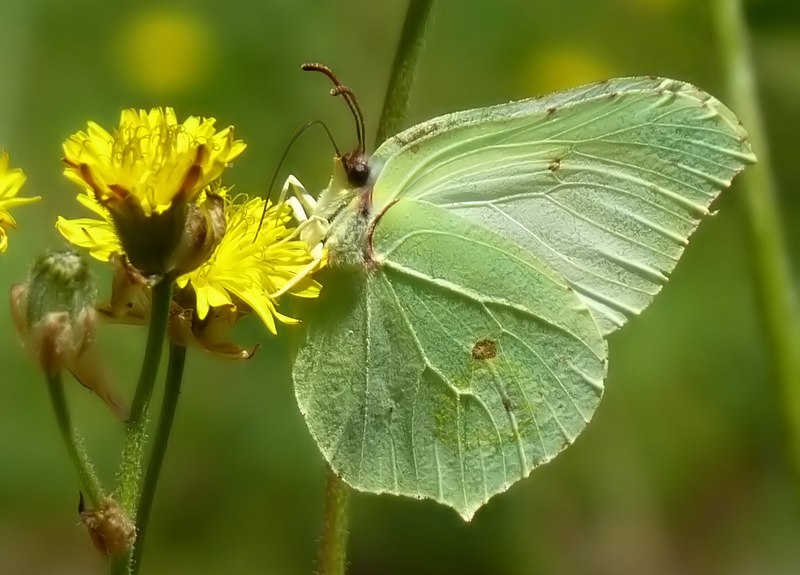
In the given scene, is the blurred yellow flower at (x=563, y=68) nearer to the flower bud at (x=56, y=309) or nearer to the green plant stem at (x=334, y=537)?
the green plant stem at (x=334, y=537)

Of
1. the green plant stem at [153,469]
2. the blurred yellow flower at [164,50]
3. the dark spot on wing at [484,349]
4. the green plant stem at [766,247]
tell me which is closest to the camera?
the green plant stem at [153,469]

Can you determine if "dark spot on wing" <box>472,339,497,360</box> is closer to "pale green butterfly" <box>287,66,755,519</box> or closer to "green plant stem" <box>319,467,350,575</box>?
"pale green butterfly" <box>287,66,755,519</box>

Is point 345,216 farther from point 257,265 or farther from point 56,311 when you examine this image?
point 56,311

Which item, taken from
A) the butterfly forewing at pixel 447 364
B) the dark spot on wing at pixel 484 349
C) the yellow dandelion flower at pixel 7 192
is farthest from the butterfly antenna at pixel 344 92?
the yellow dandelion flower at pixel 7 192

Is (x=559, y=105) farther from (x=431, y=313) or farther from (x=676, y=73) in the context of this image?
(x=676, y=73)

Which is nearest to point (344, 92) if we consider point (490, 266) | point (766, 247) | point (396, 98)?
point (396, 98)
